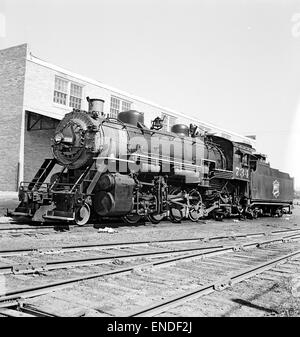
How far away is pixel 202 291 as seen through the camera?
183 inches

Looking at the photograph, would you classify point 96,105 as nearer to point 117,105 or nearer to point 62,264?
point 62,264

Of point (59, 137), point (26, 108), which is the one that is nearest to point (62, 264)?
point (59, 137)

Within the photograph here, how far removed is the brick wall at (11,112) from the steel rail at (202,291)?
14662 mm

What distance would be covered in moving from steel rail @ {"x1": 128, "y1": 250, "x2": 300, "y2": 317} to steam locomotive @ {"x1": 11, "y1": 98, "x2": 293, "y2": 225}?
537cm

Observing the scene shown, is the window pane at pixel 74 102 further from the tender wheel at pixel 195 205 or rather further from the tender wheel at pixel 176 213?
the tender wheel at pixel 176 213

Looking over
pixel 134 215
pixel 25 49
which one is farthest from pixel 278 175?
pixel 25 49

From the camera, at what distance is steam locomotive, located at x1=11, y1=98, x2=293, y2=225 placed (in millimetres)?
10953

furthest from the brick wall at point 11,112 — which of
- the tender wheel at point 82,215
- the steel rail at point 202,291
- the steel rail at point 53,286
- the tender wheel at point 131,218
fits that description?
the steel rail at point 202,291

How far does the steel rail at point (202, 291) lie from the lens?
3.76 m

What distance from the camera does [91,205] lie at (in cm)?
1119

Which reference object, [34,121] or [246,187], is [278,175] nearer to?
[246,187]

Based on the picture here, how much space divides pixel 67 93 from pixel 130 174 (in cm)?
1053
